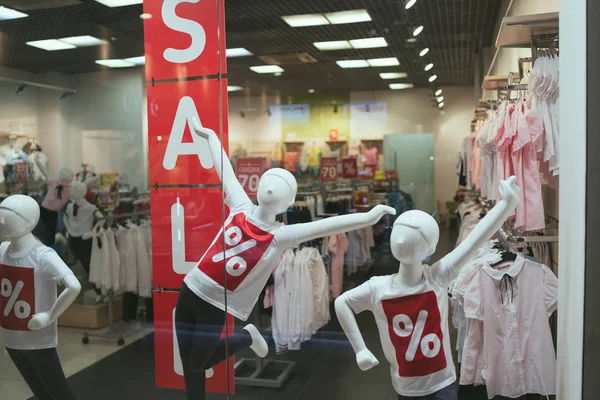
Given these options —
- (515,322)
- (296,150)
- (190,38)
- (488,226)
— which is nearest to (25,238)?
(190,38)

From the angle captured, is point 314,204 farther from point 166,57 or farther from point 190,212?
point 166,57

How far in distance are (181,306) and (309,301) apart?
0.61 m

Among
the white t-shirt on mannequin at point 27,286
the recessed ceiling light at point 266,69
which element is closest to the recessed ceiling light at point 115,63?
the recessed ceiling light at point 266,69

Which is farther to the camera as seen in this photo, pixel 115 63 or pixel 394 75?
pixel 115 63

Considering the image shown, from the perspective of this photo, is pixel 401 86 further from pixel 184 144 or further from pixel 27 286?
pixel 27 286

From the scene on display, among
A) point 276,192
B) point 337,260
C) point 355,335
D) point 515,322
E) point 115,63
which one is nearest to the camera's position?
point 355,335

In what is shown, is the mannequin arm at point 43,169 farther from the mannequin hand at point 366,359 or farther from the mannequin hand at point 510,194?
the mannequin hand at point 510,194

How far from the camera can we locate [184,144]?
Result: 2.83 meters

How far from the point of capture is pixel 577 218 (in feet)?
7.03

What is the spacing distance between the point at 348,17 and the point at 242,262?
Result: 1.28m

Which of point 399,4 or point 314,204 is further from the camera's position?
point 399,4

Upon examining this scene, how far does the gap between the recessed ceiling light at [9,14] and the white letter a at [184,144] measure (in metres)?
1.12

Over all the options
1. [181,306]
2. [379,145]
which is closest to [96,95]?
[181,306]

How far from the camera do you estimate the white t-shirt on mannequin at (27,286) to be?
8.87ft
